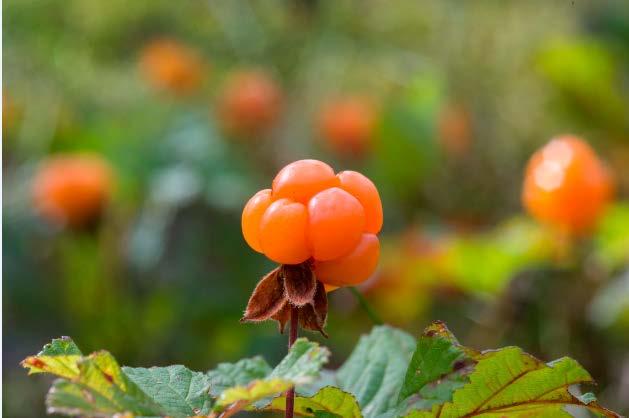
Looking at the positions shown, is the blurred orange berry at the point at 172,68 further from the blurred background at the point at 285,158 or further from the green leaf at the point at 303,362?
the green leaf at the point at 303,362

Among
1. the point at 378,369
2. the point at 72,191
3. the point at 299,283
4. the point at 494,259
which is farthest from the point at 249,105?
the point at 299,283

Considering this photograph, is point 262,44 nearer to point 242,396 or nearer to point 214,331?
point 214,331

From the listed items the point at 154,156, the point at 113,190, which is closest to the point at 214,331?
the point at 113,190

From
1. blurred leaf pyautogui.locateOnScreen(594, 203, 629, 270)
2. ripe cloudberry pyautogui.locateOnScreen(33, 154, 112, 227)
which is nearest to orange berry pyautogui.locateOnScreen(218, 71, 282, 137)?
ripe cloudberry pyautogui.locateOnScreen(33, 154, 112, 227)

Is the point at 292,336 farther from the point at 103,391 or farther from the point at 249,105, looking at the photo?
the point at 249,105

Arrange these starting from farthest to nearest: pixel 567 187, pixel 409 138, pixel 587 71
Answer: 1. pixel 587 71
2. pixel 409 138
3. pixel 567 187

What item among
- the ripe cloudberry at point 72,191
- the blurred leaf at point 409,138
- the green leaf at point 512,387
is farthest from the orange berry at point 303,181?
the blurred leaf at point 409,138

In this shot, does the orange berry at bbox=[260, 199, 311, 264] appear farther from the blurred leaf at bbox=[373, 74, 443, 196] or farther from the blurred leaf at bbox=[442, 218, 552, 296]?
the blurred leaf at bbox=[373, 74, 443, 196]
